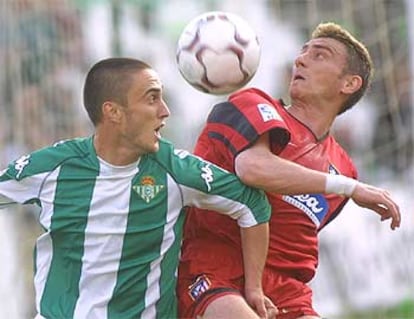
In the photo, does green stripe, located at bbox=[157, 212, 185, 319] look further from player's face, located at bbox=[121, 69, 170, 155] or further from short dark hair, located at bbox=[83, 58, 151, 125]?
short dark hair, located at bbox=[83, 58, 151, 125]

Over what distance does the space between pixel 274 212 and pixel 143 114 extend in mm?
723

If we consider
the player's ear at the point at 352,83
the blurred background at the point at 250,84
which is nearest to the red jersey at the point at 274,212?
the player's ear at the point at 352,83

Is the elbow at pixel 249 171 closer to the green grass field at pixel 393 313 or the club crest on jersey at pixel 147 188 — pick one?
the club crest on jersey at pixel 147 188

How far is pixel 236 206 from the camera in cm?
650

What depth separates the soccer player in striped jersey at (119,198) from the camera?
6469 mm

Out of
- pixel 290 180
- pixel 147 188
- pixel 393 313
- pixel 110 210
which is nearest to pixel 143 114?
pixel 147 188

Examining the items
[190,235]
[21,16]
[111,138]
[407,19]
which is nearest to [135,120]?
[111,138]

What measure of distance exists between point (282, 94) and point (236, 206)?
4808 millimetres

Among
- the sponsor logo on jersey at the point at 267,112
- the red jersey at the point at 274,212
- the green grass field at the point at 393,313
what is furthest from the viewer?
the green grass field at the point at 393,313

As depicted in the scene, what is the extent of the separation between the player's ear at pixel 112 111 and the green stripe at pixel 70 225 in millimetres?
195

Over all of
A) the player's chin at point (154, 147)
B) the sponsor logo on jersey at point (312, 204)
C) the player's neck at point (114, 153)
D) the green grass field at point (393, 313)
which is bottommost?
the green grass field at point (393, 313)

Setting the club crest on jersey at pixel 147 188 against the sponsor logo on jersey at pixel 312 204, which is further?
the sponsor logo on jersey at pixel 312 204

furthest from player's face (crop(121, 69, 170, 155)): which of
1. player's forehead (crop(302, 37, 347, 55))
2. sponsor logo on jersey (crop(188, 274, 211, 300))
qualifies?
player's forehead (crop(302, 37, 347, 55))

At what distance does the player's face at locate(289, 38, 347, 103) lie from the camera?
6883mm
